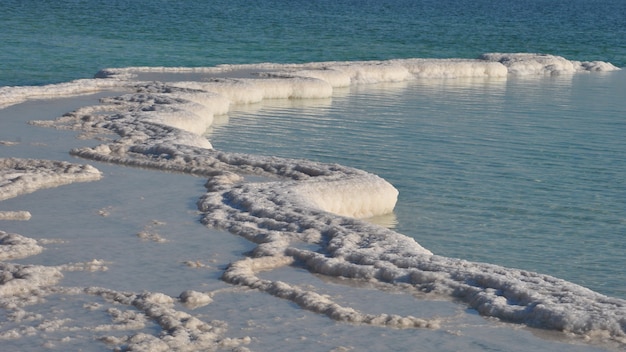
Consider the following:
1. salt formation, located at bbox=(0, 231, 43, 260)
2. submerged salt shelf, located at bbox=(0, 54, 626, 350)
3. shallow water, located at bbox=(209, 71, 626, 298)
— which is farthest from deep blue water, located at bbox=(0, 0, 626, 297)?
salt formation, located at bbox=(0, 231, 43, 260)

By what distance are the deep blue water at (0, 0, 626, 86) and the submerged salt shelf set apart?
13.9 metres

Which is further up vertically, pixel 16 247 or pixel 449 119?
pixel 16 247

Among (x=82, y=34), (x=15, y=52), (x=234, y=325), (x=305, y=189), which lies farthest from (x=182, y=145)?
(x=82, y=34)

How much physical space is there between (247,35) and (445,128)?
27531mm

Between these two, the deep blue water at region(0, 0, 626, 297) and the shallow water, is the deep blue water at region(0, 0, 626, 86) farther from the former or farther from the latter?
the shallow water

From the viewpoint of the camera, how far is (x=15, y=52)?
3328 cm

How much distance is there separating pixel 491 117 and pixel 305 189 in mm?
10262

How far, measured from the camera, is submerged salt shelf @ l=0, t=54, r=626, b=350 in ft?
22.8

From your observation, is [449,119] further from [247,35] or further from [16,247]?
[247,35]

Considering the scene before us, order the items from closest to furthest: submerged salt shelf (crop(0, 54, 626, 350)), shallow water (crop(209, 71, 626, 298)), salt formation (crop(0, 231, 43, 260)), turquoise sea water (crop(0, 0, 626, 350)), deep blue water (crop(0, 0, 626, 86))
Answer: submerged salt shelf (crop(0, 54, 626, 350)) < salt formation (crop(0, 231, 43, 260)) < shallow water (crop(209, 71, 626, 298)) < turquoise sea water (crop(0, 0, 626, 350)) < deep blue water (crop(0, 0, 626, 86))

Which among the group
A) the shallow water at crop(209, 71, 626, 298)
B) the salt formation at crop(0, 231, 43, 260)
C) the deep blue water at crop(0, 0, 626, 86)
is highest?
the salt formation at crop(0, 231, 43, 260)

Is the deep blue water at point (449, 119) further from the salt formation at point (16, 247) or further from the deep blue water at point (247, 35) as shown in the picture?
the salt formation at point (16, 247)

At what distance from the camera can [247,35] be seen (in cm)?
4494

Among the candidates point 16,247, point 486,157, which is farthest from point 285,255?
point 486,157
